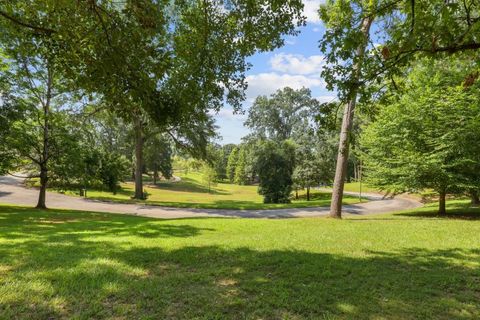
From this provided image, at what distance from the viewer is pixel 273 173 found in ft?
99.2

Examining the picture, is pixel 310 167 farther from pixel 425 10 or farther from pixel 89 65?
pixel 89 65

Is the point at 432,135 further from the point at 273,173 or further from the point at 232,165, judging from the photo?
the point at 232,165

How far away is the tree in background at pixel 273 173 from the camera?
30.2m

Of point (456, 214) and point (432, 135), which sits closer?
point (432, 135)

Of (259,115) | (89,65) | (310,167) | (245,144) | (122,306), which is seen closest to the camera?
(122,306)

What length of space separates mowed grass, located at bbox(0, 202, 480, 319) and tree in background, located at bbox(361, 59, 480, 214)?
7409 millimetres

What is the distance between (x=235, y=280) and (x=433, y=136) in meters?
13.7

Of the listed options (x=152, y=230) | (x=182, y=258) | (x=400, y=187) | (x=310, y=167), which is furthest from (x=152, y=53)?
(x=310, y=167)

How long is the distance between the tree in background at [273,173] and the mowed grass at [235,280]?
23.2 metres

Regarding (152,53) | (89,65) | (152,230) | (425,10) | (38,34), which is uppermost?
(425,10)

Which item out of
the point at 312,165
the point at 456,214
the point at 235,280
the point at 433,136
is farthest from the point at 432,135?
the point at 312,165

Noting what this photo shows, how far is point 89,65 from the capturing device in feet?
14.9

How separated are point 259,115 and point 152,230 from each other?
116 ft

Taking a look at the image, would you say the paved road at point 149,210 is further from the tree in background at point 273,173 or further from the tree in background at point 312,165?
the tree in background at point 312,165
